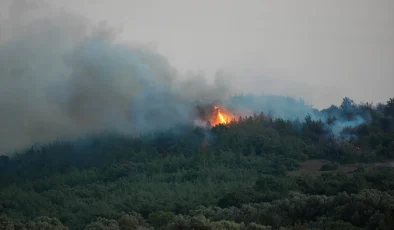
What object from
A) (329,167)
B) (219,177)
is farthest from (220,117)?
(329,167)

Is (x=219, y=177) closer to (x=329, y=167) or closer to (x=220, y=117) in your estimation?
(x=329, y=167)

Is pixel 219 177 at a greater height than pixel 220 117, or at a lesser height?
lesser

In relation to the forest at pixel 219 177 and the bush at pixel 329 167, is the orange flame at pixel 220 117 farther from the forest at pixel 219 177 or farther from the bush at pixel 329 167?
the bush at pixel 329 167

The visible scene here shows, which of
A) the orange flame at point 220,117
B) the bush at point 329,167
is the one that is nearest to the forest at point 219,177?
the bush at point 329,167

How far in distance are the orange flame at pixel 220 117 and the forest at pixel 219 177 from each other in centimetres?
256

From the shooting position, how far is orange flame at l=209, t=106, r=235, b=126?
12262cm

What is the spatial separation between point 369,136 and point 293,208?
4933 cm

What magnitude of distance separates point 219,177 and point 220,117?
23.9 meters

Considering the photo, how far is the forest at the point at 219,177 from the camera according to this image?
204 feet

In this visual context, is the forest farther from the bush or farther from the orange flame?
the orange flame

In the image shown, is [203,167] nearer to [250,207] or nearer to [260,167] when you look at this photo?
[260,167]

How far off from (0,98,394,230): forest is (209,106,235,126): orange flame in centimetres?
256

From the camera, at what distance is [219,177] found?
101250 millimetres

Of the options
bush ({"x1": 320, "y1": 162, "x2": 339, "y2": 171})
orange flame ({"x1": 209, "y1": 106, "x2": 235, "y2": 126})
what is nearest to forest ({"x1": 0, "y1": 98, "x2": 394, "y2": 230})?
bush ({"x1": 320, "y1": 162, "x2": 339, "y2": 171})
